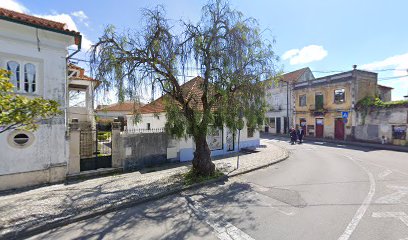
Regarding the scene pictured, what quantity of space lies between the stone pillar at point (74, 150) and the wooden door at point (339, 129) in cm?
2403

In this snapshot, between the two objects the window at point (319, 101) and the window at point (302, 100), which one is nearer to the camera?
the window at point (319, 101)

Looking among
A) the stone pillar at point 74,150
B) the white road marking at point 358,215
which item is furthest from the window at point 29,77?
the white road marking at point 358,215

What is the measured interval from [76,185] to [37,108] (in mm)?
4677

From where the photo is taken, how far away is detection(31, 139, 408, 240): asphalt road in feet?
15.3

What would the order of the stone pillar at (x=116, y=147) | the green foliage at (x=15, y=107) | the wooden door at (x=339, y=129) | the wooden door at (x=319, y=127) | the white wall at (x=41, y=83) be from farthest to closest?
the wooden door at (x=319, y=127), the wooden door at (x=339, y=129), the stone pillar at (x=116, y=147), the white wall at (x=41, y=83), the green foliage at (x=15, y=107)

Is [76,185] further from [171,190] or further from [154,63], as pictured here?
[154,63]

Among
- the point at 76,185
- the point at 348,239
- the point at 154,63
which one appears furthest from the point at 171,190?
the point at 348,239

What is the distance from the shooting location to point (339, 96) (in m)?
22.9

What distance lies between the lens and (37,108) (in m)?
4.53

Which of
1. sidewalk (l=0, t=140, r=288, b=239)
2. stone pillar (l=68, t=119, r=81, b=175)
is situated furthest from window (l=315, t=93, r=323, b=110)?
stone pillar (l=68, t=119, r=81, b=175)

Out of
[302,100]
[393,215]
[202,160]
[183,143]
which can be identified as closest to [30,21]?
[202,160]

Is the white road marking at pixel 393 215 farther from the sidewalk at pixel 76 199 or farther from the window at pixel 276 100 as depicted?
the window at pixel 276 100

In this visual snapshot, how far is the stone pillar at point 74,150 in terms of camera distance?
879 cm

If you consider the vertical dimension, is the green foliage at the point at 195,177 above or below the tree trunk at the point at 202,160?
below
